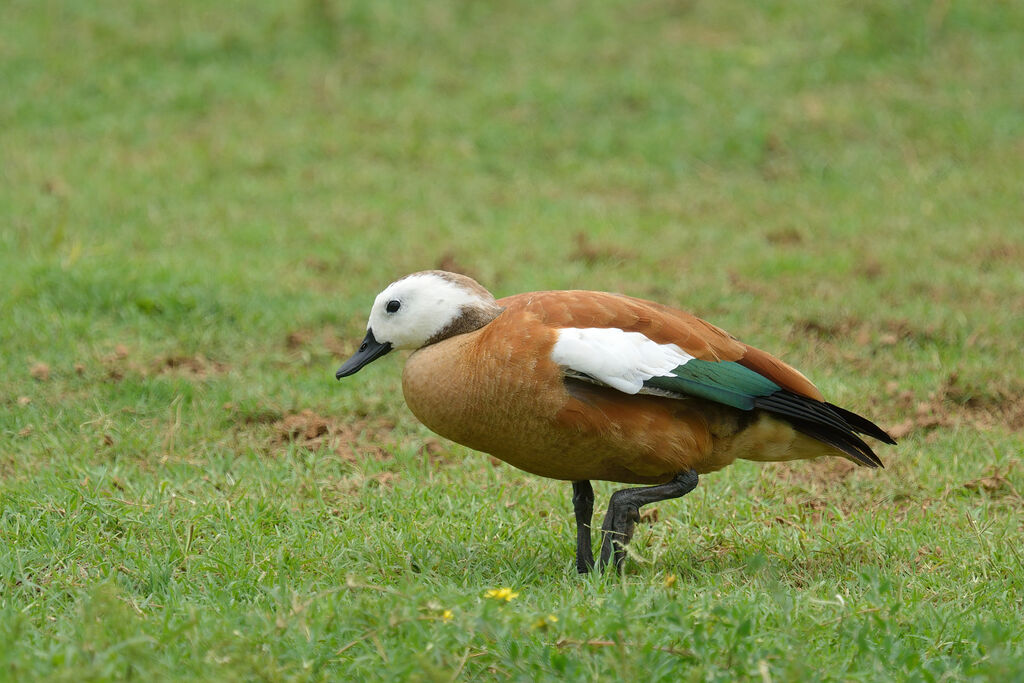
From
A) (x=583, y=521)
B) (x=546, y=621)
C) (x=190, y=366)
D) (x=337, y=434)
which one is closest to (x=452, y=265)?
(x=190, y=366)

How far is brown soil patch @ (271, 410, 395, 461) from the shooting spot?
5656mm

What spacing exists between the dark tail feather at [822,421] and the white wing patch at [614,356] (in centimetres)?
40

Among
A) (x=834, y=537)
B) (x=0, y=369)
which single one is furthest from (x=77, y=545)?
(x=834, y=537)

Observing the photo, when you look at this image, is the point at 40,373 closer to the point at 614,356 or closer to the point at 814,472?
the point at 614,356

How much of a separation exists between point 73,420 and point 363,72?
663 centimetres

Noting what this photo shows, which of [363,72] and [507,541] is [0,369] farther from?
[363,72]

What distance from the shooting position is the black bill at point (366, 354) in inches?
183

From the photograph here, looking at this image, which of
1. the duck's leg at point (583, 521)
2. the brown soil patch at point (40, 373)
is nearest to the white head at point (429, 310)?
the duck's leg at point (583, 521)

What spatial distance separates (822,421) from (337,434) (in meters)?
2.42

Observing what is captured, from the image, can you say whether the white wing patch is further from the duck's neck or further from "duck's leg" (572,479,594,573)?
"duck's leg" (572,479,594,573)

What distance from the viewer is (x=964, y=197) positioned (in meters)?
9.79

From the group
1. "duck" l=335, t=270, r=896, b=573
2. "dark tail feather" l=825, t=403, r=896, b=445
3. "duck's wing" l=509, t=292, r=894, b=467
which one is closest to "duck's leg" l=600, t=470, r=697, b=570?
"duck" l=335, t=270, r=896, b=573

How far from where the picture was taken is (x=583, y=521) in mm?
4484

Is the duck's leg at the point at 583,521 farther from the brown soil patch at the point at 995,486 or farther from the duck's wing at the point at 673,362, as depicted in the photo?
the brown soil patch at the point at 995,486
